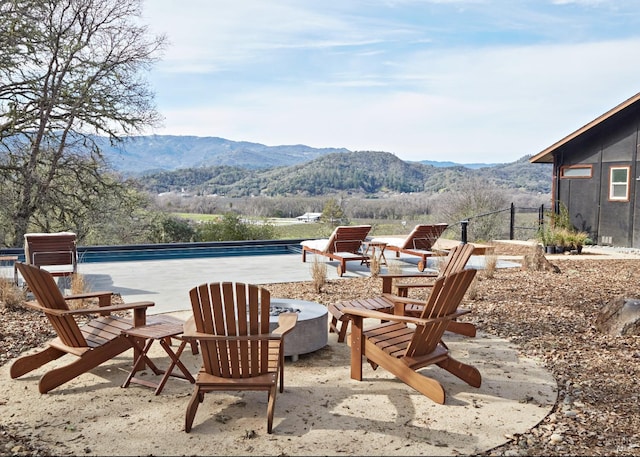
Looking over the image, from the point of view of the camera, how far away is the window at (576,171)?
50.0 ft

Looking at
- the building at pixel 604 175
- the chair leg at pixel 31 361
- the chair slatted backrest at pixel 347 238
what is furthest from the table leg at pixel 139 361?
the building at pixel 604 175

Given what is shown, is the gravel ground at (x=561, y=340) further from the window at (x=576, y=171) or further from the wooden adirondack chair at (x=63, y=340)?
the window at (x=576, y=171)

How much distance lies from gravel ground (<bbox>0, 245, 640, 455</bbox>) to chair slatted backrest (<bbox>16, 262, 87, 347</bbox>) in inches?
32.5

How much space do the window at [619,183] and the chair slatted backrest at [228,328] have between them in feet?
45.3

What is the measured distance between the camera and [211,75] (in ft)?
72.6

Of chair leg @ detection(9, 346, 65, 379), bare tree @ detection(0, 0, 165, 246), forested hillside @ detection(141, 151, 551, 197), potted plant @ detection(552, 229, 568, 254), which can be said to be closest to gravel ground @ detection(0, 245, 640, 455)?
chair leg @ detection(9, 346, 65, 379)

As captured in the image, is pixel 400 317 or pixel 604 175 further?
pixel 604 175

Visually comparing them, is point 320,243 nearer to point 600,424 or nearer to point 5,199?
point 600,424

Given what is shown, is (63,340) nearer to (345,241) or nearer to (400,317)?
(400,317)

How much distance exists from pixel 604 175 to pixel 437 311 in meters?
13.2

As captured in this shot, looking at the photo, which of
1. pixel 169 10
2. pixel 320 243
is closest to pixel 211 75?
pixel 169 10

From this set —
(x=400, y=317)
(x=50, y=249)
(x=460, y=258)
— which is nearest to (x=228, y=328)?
(x=400, y=317)

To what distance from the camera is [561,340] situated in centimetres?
518

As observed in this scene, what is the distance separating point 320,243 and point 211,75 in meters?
13.7
